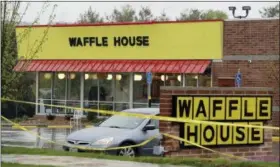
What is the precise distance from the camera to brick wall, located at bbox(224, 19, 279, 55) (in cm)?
3216

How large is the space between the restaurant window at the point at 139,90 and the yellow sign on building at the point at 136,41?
124cm

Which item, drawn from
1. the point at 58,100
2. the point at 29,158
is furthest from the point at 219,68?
the point at 29,158

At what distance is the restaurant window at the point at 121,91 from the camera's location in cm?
3784

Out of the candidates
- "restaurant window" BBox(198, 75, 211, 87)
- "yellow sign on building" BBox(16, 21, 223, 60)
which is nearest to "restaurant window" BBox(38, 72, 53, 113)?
"yellow sign on building" BBox(16, 21, 223, 60)

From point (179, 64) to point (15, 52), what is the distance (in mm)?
19428

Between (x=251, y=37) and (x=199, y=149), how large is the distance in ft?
67.7

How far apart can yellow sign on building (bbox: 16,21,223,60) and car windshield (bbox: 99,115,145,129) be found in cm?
1460

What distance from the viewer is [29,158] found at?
14.2m

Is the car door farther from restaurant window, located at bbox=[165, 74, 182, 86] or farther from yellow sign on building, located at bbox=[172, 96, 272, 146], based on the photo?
restaurant window, located at bbox=[165, 74, 182, 86]

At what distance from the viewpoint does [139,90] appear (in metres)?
37.5

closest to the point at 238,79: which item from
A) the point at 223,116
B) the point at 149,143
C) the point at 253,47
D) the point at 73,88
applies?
the point at 253,47

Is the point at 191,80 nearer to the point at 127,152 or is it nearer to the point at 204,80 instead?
the point at 204,80

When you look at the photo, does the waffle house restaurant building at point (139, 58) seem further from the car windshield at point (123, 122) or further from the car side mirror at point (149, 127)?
the car side mirror at point (149, 127)

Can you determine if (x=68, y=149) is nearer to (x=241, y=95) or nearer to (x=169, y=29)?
(x=241, y=95)
